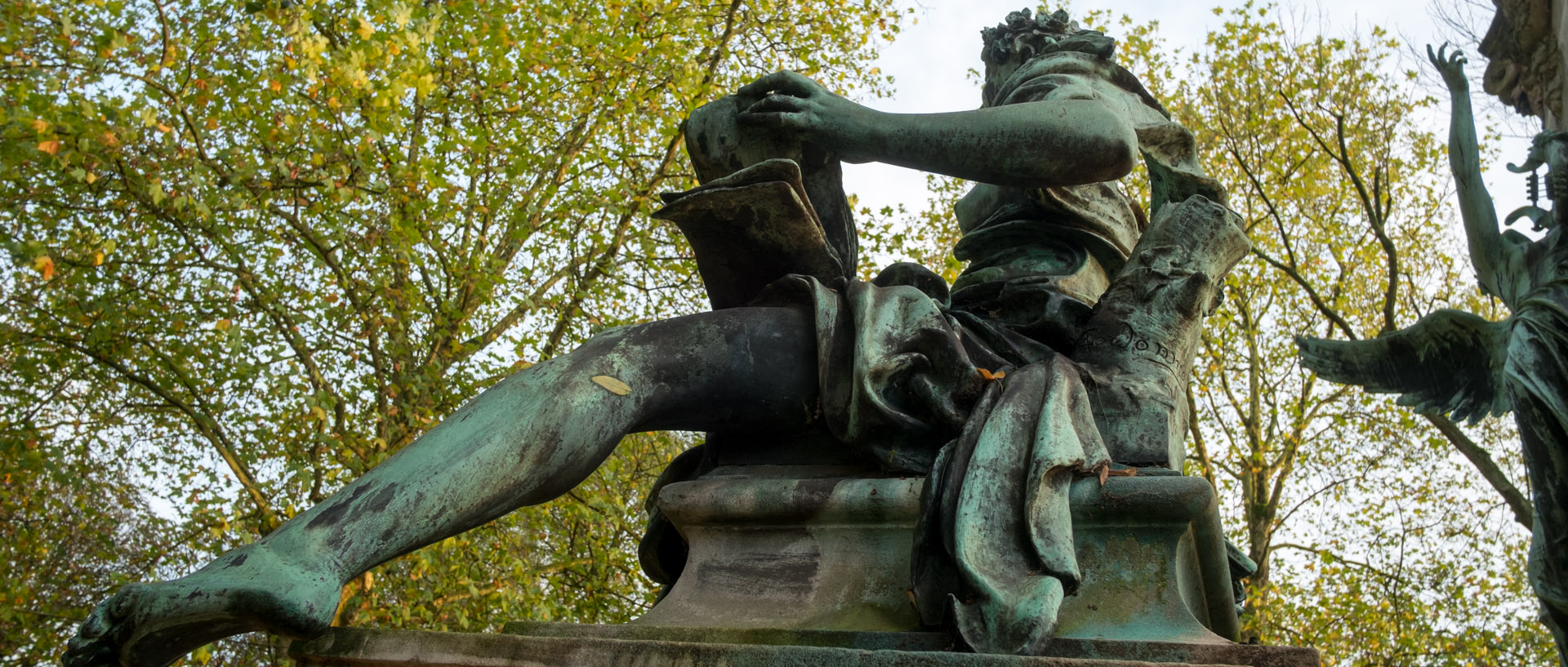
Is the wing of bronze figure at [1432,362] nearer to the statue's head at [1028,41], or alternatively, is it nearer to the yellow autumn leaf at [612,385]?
the statue's head at [1028,41]

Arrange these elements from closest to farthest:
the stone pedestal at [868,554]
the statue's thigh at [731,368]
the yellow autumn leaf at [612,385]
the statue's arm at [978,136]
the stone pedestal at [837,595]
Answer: the stone pedestal at [837,595]
the stone pedestal at [868,554]
the yellow autumn leaf at [612,385]
the statue's thigh at [731,368]
the statue's arm at [978,136]

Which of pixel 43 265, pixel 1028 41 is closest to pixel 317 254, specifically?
pixel 43 265

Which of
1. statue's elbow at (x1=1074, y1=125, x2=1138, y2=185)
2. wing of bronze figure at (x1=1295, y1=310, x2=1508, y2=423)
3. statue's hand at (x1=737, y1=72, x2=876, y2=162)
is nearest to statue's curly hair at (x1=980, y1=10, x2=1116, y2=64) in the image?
statue's elbow at (x1=1074, y1=125, x2=1138, y2=185)

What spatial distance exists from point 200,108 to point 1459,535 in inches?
533

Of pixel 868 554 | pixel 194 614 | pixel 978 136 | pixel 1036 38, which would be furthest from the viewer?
pixel 1036 38

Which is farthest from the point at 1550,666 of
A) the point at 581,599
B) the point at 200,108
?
the point at 200,108

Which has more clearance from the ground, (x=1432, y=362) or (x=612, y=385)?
(x=1432, y=362)

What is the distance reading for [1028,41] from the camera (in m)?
3.16

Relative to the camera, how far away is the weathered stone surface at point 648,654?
1.50 meters

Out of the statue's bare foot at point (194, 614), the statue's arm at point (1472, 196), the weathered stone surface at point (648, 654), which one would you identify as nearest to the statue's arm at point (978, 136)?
the weathered stone surface at point (648, 654)

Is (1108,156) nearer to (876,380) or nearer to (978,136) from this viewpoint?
(978,136)

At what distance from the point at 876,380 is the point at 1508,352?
12.5 feet

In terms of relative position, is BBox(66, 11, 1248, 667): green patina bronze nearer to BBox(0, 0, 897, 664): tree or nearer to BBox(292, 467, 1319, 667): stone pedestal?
BBox(292, 467, 1319, 667): stone pedestal

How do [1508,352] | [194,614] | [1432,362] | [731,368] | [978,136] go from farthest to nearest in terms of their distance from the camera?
[1432,362]
[1508,352]
[978,136]
[731,368]
[194,614]
